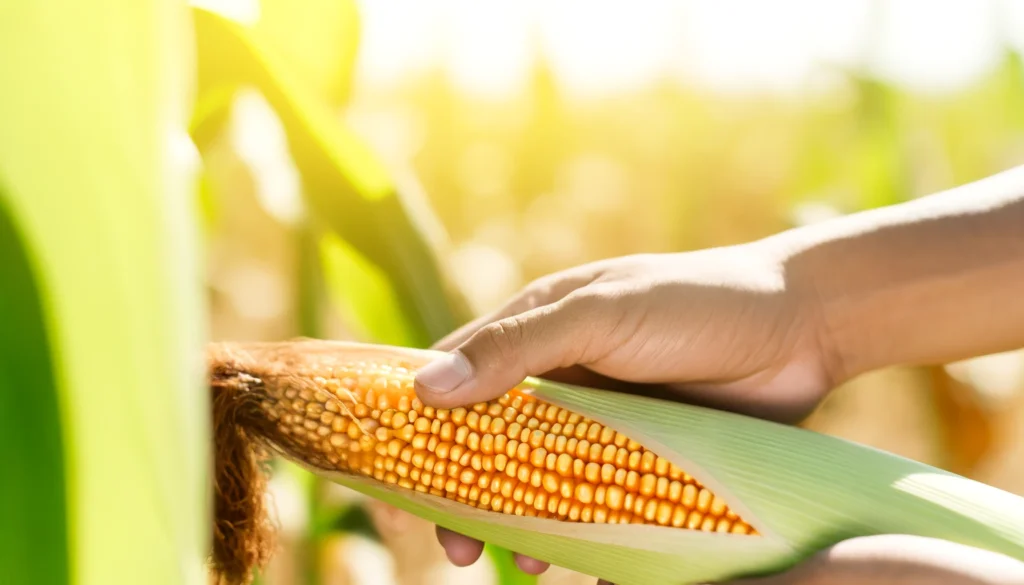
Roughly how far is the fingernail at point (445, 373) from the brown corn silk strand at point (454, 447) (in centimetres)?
2

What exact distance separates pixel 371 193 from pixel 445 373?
22 cm

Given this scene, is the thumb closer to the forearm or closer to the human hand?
the human hand

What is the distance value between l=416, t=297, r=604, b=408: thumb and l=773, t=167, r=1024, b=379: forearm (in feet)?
0.74

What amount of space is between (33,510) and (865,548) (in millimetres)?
432

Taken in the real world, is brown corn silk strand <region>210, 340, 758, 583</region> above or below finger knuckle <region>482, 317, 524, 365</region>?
below

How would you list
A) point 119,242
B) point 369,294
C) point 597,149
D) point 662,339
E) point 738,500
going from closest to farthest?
point 119,242 → point 738,500 → point 662,339 → point 369,294 → point 597,149

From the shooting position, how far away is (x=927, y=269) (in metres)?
0.69

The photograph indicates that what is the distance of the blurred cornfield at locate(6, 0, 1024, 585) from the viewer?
0.60 feet

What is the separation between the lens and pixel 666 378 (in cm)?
67

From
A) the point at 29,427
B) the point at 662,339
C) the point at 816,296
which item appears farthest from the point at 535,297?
the point at 29,427

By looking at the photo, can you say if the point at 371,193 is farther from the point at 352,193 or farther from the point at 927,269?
the point at 927,269

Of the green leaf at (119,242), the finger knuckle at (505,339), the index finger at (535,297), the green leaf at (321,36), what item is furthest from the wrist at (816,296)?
the green leaf at (119,242)

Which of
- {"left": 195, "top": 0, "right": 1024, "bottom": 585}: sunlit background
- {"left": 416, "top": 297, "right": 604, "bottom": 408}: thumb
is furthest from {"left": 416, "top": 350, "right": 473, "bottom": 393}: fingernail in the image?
{"left": 195, "top": 0, "right": 1024, "bottom": 585}: sunlit background

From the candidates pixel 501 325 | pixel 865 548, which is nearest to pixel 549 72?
pixel 501 325
